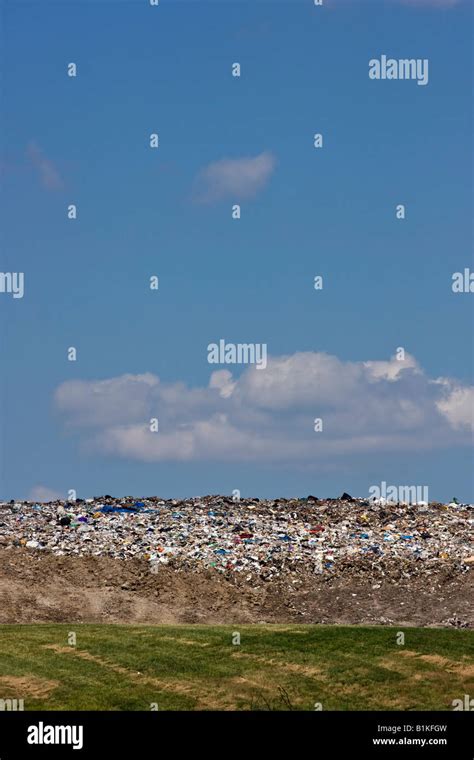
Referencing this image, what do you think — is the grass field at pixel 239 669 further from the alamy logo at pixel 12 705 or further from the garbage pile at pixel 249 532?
the garbage pile at pixel 249 532
